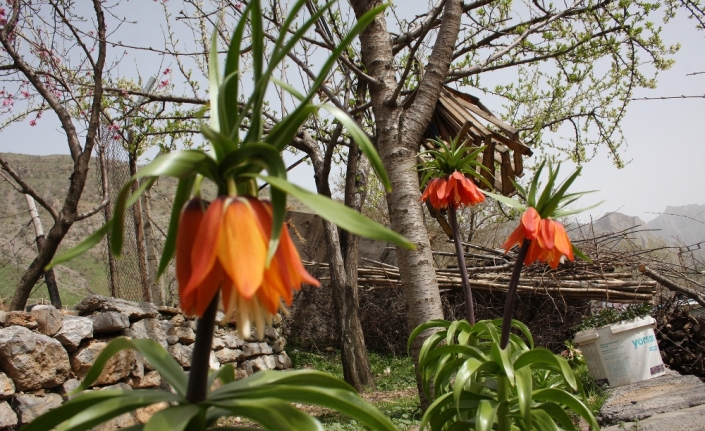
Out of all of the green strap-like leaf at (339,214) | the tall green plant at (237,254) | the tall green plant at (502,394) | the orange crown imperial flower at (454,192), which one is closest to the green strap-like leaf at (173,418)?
the tall green plant at (237,254)

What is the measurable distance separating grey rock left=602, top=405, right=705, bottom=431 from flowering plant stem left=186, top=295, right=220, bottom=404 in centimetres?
251

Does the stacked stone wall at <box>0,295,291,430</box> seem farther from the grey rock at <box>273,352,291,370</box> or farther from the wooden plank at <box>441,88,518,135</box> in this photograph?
the wooden plank at <box>441,88,518,135</box>

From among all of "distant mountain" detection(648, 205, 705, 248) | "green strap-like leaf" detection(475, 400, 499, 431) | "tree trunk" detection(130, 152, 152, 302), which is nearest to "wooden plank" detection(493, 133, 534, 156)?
"green strap-like leaf" detection(475, 400, 499, 431)

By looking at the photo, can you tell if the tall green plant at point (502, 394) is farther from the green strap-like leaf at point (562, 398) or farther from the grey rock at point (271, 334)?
the grey rock at point (271, 334)

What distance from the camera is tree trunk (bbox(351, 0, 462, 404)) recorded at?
9.52ft

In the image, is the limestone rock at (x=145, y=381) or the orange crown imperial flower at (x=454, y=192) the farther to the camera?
the limestone rock at (x=145, y=381)

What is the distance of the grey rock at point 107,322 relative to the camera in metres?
4.39

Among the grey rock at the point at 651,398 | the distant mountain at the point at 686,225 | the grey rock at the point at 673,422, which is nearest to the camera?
the grey rock at the point at 673,422

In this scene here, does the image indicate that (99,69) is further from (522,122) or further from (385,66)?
(522,122)

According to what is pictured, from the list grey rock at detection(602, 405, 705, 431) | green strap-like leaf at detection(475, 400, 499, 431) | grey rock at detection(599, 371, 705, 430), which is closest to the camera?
green strap-like leaf at detection(475, 400, 499, 431)

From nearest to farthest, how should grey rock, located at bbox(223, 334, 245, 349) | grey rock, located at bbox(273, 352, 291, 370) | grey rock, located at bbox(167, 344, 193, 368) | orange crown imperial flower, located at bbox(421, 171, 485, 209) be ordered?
1. orange crown imperial flower, located at bbox(421, 171, 485, 209)
2. grey rock, located at bbox(167, 344, 193, 368)
3. grey rock, located at bbox(223, 334, 245, 349)
4. grey rock, located at bbox(273, 352, 291, 370)

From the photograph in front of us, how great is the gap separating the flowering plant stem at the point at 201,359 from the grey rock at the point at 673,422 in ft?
8.25

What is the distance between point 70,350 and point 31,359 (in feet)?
1.56

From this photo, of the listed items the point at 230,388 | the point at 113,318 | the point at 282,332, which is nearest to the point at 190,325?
the point at 113,318
